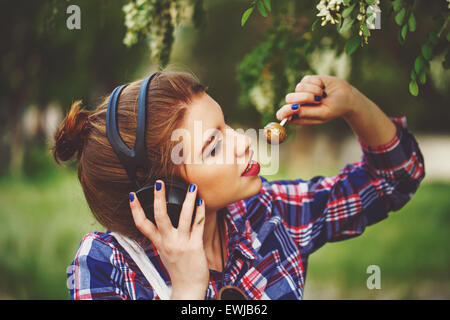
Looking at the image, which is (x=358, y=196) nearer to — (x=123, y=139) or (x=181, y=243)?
Result: (x=181, y=243)

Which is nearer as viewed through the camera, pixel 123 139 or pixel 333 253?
pixel 123 139

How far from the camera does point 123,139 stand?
5.57ft

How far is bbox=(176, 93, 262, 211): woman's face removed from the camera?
1.69 metres

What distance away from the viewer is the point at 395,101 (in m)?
13.8

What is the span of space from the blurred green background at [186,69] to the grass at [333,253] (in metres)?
0.02

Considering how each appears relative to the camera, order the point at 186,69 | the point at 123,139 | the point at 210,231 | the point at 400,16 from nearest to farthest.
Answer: the point at 400,16 → the point at 123,139 → the point at 210,231 → the point at 186,69

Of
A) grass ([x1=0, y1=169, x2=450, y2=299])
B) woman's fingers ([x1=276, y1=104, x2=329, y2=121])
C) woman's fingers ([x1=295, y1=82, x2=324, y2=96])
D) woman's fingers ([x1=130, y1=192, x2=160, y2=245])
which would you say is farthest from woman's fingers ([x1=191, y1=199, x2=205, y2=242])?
grass ([x1=0, y1=169, x2=450, y2=299])

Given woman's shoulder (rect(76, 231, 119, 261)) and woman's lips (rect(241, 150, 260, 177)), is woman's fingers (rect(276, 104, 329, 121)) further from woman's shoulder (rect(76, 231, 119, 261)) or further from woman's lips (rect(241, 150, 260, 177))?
woman's shoulder (rect(76, 231, 119, 261))

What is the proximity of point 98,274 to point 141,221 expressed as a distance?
0.78ft

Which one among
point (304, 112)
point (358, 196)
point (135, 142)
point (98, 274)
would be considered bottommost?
point (98, 274)

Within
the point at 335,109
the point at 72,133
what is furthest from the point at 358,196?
the point at 72,133
